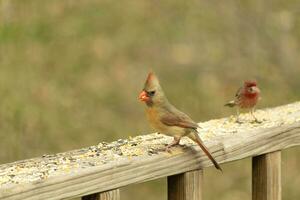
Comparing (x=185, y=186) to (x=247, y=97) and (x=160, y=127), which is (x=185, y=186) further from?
(x=247, y=97)

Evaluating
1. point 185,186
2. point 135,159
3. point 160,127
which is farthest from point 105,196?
point 160,127

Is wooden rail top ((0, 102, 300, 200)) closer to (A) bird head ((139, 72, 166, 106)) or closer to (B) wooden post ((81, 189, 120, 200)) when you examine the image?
(B) wooden post ((81, 189, 120, 200))

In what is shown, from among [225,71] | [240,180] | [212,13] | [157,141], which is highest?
[212,13]

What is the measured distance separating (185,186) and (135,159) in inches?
8.4

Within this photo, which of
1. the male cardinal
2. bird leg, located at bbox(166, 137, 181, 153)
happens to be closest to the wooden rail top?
bird leg, located at bbox(166, 137, 181, 153)

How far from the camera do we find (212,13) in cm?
1141

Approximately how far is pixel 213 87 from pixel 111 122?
4.08 ft

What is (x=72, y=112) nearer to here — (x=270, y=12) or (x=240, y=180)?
(x=240, y=180)

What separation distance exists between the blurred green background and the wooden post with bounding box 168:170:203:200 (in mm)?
5727

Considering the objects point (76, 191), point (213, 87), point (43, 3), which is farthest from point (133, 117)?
point (76, 191)

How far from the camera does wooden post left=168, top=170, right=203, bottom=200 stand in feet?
10.8

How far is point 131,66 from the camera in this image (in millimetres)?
10742

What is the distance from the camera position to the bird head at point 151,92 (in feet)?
11.3

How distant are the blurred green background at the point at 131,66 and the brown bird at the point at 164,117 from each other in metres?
5.49
